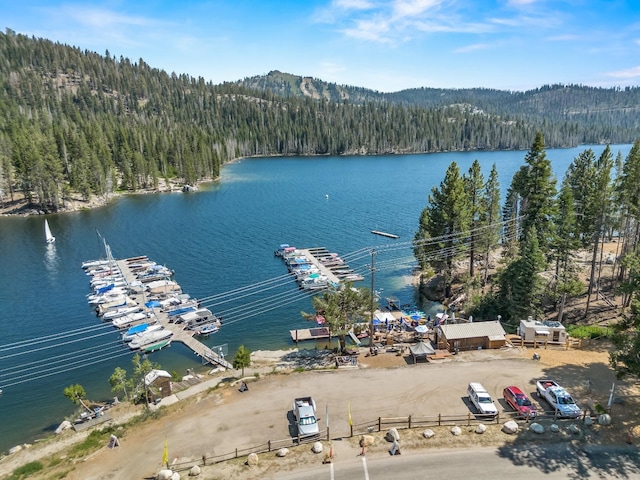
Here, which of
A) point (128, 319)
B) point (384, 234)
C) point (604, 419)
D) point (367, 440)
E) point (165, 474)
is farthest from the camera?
point (384, 234)

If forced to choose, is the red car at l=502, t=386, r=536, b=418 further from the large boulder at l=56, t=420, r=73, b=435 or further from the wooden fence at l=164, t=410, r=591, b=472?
the large boulder at l=56, t=420, r=73, b=435

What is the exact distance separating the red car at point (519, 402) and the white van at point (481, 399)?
1.51 metres

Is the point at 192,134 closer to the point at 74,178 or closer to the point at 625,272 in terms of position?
the point at 74,178

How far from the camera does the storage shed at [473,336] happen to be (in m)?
42.8

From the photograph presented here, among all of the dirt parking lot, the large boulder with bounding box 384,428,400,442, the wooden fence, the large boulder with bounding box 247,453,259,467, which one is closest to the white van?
the wooden fence

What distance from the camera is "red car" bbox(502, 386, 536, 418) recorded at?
3020 cm

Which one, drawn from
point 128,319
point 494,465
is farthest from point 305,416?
point 128,319

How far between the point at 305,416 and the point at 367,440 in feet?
15.3

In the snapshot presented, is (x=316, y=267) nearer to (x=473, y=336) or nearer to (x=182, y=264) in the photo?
(x=182, y=264)

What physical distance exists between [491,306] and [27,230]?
107539mm

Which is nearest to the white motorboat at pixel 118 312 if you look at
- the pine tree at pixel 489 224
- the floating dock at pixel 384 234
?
the pine tree at pixel 489 224

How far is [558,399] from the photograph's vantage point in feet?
102

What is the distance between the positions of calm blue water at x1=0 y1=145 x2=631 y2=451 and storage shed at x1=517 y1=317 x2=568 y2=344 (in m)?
25.2

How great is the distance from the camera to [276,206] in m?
133
